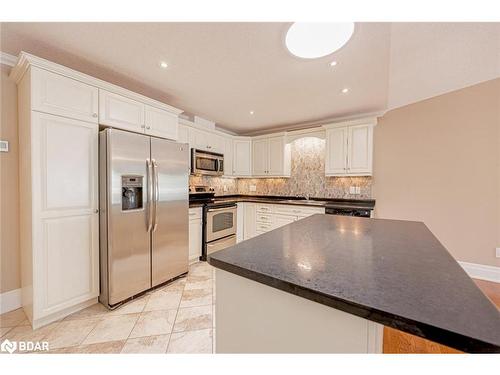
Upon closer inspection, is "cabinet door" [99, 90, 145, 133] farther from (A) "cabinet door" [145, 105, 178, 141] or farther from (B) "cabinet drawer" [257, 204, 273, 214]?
(B) "cabinet drawer" [257, 204, 273, 214]

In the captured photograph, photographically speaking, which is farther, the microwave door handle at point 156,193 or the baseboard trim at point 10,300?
the microwave door handle at point 156,193

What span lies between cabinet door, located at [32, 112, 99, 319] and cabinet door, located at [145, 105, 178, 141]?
552 mm

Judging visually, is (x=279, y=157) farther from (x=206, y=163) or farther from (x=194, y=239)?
(x=194, y=239)

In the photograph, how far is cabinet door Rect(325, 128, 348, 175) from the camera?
3.44 m

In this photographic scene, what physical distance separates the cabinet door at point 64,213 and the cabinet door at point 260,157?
2.86m

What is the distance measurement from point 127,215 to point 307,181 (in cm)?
311

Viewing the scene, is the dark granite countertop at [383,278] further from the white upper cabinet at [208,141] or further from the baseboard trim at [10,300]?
the white upper cabinet at [208,141]

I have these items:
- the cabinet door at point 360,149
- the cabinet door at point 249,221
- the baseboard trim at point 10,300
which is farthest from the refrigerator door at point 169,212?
the cabinet door at point 360,149

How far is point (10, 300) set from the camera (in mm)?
1997

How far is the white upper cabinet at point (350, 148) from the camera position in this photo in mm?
3246

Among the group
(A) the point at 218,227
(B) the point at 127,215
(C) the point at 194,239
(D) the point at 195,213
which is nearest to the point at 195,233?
(C) the point at 194,239

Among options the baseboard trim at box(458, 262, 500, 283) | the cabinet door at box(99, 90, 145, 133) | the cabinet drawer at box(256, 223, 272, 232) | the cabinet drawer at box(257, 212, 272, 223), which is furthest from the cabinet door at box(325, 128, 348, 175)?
the cabinet door at box(99, 90, 145, 133)
